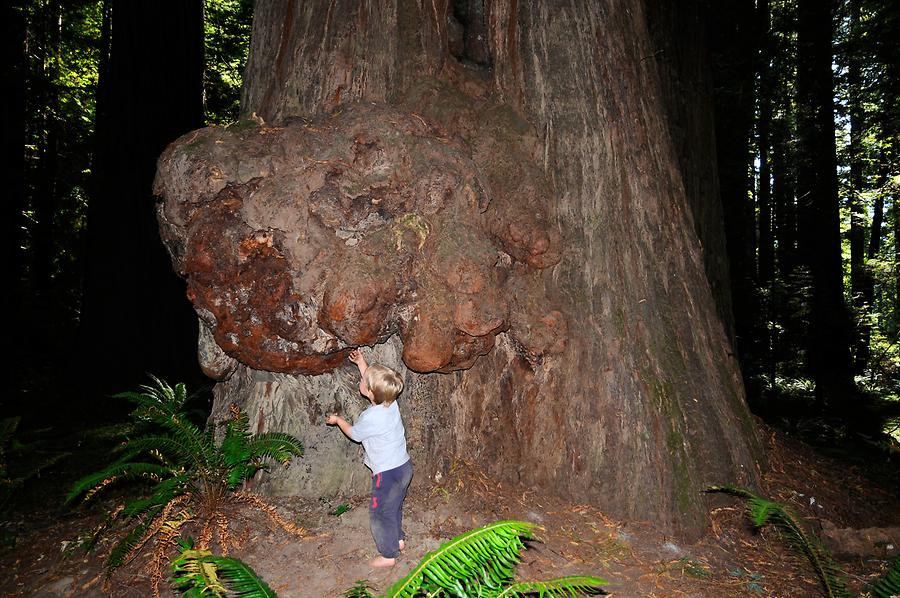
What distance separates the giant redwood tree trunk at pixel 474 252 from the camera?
3373 mm

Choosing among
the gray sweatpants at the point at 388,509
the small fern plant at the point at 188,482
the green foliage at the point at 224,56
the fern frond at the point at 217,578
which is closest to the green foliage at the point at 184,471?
the small fern plant at the point at 188,482

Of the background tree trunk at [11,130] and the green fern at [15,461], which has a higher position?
the background tree trunk at [11,130]

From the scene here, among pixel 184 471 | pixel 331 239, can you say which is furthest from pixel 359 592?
pixel 331 239

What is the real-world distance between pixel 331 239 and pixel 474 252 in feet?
2.87

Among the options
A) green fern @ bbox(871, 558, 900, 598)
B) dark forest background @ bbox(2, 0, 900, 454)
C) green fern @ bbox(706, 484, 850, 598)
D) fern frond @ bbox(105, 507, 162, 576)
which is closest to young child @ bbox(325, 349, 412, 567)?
fern frond @ bbox(105, 507, 162, 576)

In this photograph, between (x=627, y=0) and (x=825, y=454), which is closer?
(x=627, y=0)

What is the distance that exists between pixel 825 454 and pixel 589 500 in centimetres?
340

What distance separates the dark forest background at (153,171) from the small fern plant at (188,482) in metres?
3.19

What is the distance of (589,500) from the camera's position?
3812 mm

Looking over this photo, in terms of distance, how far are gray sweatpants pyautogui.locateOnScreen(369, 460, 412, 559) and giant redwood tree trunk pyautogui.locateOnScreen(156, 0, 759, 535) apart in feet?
1.72

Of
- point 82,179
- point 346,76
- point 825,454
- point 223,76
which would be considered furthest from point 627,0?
point 223,76

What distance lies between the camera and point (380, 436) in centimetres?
Answer: 338

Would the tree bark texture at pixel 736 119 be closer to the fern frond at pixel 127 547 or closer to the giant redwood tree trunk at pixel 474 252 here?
the giant redwood tree trunk at pixel 474 252

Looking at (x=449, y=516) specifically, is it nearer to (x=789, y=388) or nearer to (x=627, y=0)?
(x=627, y=0)
